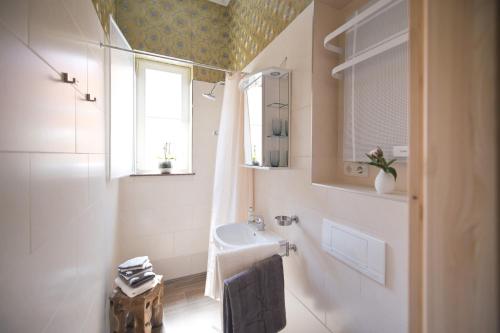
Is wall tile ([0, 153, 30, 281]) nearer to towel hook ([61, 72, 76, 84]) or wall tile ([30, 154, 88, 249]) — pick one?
wall tile ([30, 154, 88, 249])

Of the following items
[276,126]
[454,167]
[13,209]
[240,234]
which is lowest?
[240,234]

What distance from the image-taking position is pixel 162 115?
7.31ft

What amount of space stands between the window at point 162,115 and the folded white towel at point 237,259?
4.65 ft

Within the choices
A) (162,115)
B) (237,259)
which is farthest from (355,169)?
(162,115)

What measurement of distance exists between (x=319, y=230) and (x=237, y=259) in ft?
1.58

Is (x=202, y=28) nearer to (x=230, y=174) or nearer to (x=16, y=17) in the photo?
(x=230, y=174)

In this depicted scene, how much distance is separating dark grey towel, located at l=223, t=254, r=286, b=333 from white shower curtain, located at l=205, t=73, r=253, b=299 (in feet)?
2.37

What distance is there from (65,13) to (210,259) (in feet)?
5.99

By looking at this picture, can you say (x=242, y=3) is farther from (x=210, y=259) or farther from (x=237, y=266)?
(x=210, y=259)

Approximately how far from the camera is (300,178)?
1.28 meters

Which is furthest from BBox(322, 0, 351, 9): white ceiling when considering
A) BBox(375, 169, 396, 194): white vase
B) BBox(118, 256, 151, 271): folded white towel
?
BBox(118, 256, 151, 271): folded white towel

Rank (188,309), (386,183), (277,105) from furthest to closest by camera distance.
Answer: (188,309)
(277,105)
(386,183)

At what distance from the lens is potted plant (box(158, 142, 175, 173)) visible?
2.15 meters

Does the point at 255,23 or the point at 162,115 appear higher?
the point at 255,23
